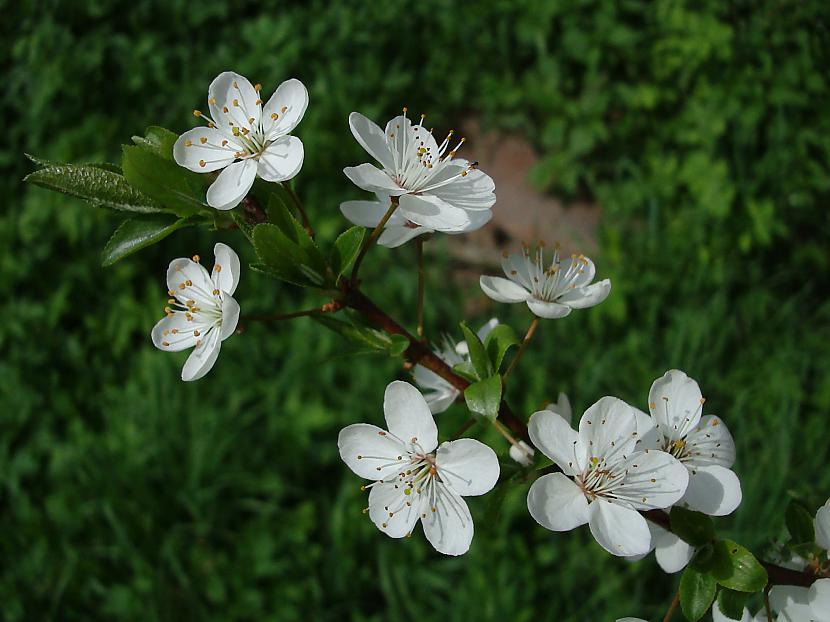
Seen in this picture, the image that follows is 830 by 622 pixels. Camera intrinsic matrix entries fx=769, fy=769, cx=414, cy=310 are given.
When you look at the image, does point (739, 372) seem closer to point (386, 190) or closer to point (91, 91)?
point (386, 190)

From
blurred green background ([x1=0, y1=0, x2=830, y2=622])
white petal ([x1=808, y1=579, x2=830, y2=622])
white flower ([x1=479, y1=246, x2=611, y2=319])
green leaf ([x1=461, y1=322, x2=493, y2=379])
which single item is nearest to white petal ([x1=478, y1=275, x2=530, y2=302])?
white flower ([x1=479, y1=246, x2=611, y2=319])

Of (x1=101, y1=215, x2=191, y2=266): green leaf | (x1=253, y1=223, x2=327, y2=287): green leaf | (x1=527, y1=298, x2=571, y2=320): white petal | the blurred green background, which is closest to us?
(x1=253, y1=223, x2=327, y2=287): green leaf

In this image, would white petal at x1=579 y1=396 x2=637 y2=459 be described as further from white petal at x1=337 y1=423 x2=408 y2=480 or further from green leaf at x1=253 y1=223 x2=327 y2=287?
green leaf at x1=253 y1=223 x2=327 y2=287

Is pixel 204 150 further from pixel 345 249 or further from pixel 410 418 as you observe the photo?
pixel 410 418

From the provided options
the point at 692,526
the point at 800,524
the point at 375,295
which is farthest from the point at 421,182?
the point at 375,295

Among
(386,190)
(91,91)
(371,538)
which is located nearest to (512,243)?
(371,538)

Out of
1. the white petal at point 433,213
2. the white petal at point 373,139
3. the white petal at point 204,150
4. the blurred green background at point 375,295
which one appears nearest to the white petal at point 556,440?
the white petal at point 433,213

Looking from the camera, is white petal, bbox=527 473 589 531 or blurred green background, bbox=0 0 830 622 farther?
blurred green background, bbox=0 0 830 622
